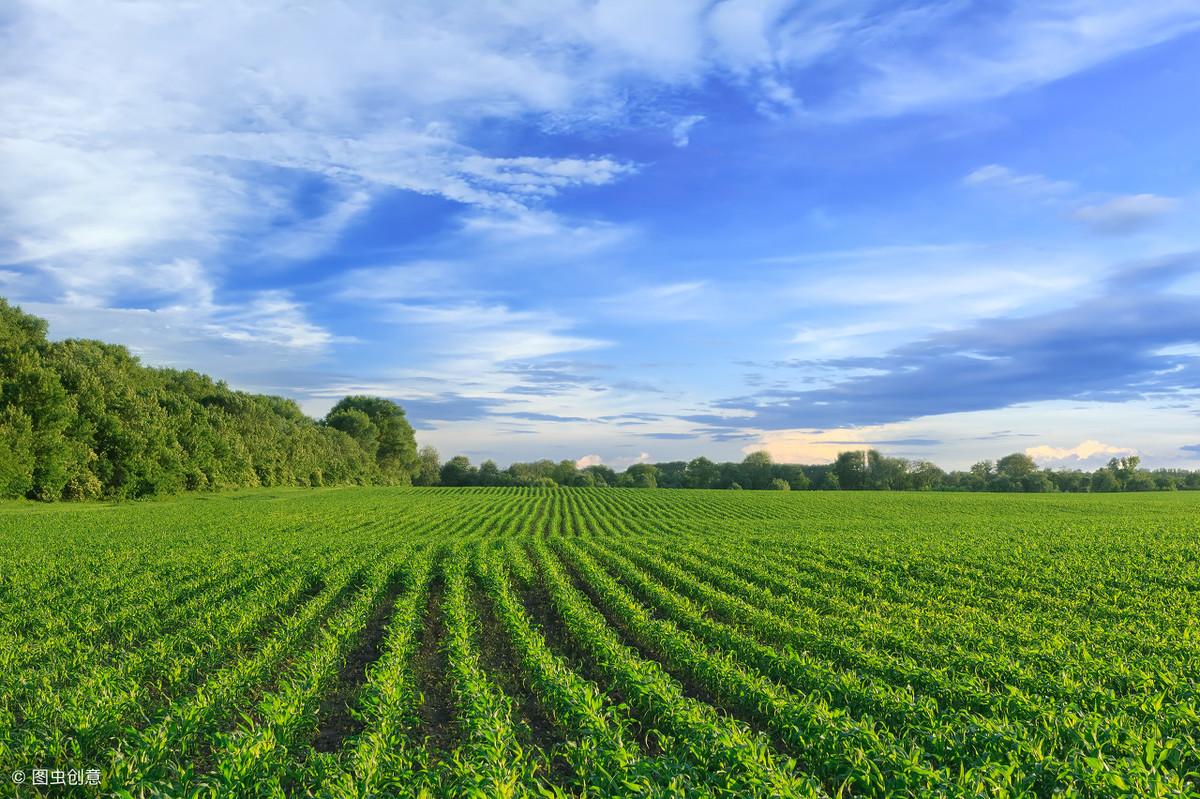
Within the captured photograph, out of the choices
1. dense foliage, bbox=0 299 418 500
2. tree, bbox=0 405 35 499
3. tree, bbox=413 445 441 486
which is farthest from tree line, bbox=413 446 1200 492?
tree, bbox=0 405 35 499

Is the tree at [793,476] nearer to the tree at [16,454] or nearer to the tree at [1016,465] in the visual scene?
the tree at [1016,465]

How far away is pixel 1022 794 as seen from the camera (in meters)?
6.21

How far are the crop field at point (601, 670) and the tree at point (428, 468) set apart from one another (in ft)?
411

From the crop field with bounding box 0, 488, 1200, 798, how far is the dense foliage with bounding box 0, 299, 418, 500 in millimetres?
30621

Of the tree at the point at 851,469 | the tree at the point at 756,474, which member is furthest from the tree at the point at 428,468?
the tree at the point at 851,469

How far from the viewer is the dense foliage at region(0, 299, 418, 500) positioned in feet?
176

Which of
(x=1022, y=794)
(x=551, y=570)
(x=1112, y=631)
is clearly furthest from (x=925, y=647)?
(x=551, y=570)

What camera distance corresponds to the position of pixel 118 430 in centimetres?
6131

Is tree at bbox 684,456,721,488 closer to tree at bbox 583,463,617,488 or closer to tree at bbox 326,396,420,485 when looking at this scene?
tree at bbox 583,463,617,488

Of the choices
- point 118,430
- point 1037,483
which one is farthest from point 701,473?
point 118,430

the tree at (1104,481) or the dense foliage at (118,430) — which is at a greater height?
the dense foliage at (118,430)

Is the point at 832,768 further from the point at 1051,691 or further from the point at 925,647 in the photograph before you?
the point at 925,647

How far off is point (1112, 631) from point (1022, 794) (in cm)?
1108

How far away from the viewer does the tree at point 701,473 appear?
516ft
